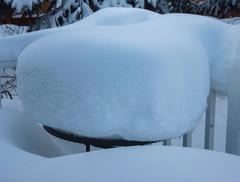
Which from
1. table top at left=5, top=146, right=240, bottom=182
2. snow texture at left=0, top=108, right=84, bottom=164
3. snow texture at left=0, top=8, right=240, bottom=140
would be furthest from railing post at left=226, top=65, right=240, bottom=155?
snow texture at left=0, top=108, right=84, bottom=164

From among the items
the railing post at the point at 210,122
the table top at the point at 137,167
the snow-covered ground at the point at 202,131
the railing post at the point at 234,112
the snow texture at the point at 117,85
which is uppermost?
the snow texture at the point at 117,85

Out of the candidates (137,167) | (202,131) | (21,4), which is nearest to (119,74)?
(137,167)

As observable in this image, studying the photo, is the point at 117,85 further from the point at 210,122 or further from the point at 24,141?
the point at 210,122

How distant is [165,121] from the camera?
1.36 m

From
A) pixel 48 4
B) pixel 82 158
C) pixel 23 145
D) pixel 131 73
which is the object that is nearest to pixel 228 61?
pixel 131 73

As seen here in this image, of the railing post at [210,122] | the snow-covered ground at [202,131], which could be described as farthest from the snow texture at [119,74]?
the snow-covered ground at [202,131]

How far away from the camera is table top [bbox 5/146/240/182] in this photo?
3.50 feet

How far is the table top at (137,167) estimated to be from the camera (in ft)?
3.50

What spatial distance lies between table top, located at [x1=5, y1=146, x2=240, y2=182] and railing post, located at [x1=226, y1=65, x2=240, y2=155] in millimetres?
480

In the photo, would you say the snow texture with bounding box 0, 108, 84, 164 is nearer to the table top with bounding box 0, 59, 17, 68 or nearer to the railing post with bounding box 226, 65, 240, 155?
the table top with bounding box 0, 59, 17, 68

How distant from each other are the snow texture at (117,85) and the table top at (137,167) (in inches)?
5.4

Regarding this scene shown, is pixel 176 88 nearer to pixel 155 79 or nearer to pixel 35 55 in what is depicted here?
pixel 155 79

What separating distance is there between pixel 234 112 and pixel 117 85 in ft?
1.93

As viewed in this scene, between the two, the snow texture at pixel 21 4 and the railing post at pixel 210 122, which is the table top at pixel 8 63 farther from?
the snow texture at pixel 21 4
